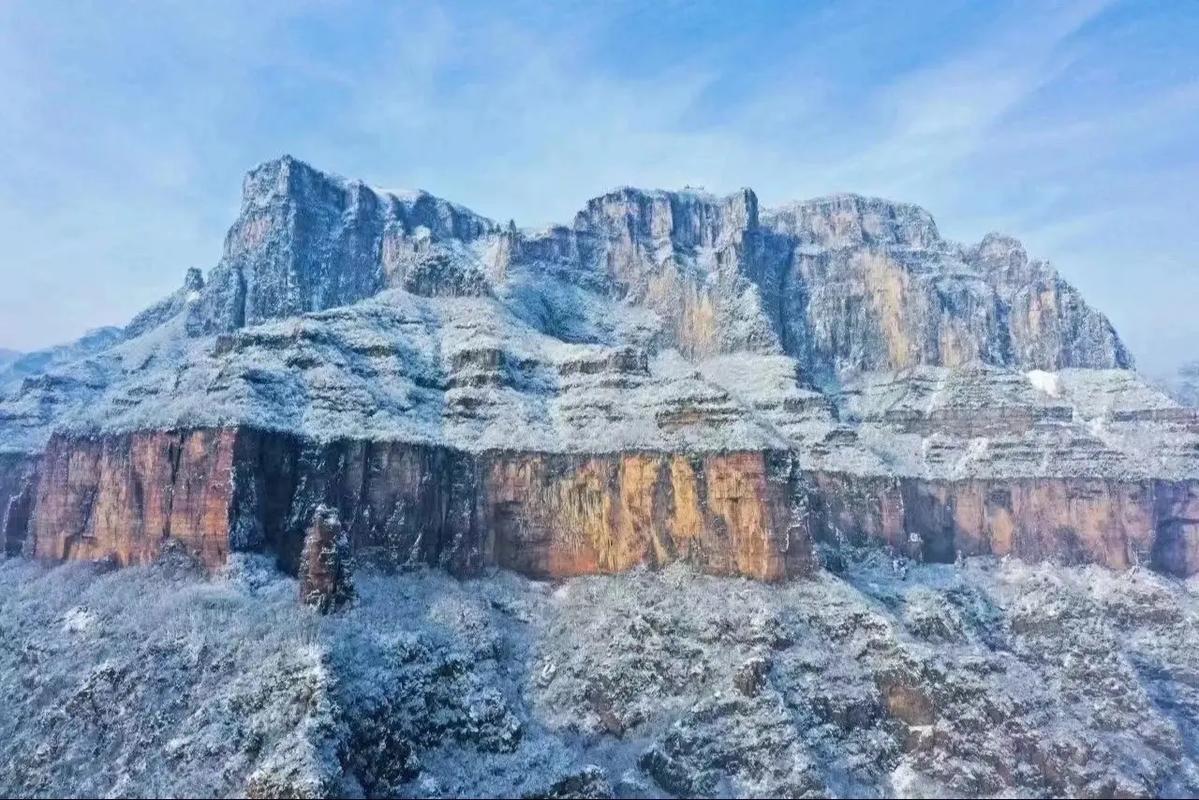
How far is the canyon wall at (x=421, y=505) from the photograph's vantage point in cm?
5441

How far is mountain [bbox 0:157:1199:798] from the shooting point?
42312 mm

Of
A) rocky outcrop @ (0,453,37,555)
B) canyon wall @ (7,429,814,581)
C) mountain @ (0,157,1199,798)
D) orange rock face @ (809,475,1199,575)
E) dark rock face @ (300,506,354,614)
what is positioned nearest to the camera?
mountain @ (0,157,1199,798)

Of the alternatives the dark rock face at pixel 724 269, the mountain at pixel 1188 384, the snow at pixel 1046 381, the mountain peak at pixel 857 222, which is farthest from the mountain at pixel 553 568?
the mountain at pixel 1188 384

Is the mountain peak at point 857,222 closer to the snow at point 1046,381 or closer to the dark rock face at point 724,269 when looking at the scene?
the dark rock face at point 724,269

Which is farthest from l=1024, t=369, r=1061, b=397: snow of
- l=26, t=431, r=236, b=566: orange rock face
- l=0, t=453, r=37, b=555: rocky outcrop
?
l=0, t=453, r=37, b=555: rocky outcrop

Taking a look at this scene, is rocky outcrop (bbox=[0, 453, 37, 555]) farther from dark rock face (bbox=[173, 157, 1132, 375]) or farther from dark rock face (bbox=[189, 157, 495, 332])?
dark rock face (bbox=[189, 157, 495, 332])

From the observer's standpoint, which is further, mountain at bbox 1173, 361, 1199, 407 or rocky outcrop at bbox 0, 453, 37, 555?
mountain at bbox 1173, 361, 1199, 407

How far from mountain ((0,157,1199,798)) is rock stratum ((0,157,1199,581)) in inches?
15.2

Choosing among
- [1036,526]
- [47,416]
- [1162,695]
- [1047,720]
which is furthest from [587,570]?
[47,416]

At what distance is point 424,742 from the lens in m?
42.5

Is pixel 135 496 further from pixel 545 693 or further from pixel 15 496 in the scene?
pixel 545 693

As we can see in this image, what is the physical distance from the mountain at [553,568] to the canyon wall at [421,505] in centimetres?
24

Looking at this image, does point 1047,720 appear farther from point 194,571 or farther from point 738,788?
point 194,571

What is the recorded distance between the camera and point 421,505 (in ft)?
202
